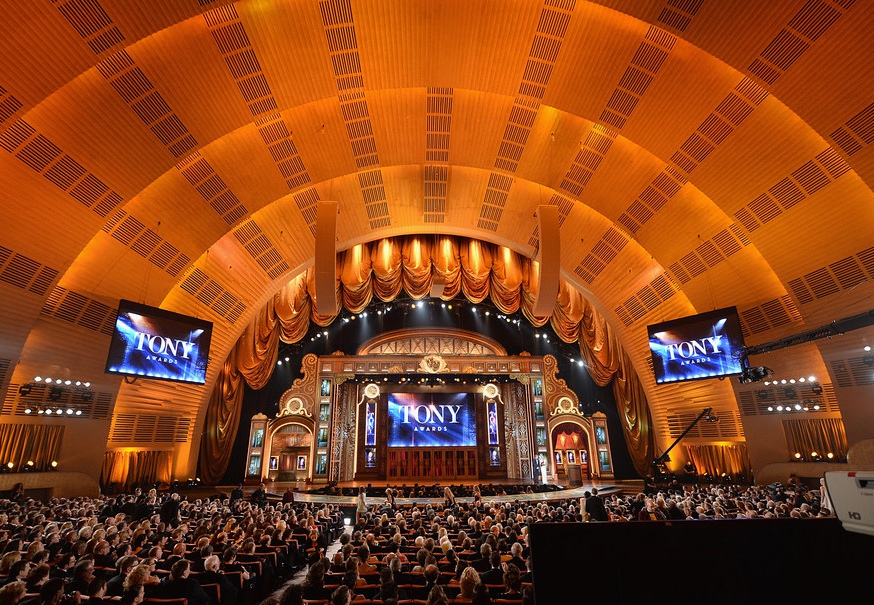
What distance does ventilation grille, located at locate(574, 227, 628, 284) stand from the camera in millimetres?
16072

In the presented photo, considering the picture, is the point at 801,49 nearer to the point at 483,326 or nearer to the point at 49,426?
the point at 483,326

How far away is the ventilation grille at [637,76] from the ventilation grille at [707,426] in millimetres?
11538

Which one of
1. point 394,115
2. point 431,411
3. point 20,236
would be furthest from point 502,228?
point 20,236

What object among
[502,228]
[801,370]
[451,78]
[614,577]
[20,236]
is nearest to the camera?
[614,577]

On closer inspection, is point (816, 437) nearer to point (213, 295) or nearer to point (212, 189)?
point (212, 189)

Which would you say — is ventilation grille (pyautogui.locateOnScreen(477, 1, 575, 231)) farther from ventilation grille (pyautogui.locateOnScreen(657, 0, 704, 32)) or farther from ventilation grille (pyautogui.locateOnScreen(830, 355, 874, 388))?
ventilation grille (pyautogui.locateOnScreen(830, 355, 874, 388))

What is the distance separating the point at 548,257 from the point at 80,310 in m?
13.0

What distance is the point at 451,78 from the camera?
11125mm

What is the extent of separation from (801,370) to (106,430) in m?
21.3

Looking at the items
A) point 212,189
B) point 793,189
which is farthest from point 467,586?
point 212,189

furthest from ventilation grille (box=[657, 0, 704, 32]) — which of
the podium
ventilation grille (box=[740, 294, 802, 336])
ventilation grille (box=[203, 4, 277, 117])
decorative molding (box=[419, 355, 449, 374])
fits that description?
the podium

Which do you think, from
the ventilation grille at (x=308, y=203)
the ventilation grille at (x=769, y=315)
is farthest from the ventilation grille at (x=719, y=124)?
the ventilation grille at (x=308, y=203)

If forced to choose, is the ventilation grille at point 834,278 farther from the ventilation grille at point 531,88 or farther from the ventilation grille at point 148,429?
the ventilation grille at point 148,429

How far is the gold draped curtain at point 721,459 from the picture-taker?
51.6 feet
